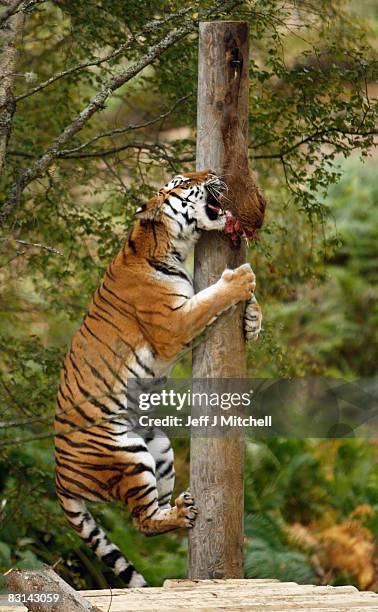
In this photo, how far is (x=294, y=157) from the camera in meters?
5.88

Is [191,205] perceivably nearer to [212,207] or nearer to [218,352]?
[212,207]

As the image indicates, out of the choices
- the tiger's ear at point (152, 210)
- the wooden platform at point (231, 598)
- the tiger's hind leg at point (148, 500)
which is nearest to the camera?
the wooden platform at point (231, 598)

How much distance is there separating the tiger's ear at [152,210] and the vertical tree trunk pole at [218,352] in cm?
25

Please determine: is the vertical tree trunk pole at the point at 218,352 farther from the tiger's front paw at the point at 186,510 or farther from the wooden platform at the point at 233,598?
the wooden platform at the point at 233,598

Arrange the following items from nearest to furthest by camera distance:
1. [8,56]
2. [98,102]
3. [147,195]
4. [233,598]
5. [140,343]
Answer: [233,598], [8,56], [98,102], [140,343], [147,195]

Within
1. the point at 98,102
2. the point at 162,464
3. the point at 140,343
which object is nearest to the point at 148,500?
the point at 162,464

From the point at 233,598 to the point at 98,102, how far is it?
214 centimetres

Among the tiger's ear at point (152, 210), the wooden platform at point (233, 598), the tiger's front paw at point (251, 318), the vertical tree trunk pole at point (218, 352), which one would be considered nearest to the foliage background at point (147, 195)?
the tiger's ear at point (152, 210)

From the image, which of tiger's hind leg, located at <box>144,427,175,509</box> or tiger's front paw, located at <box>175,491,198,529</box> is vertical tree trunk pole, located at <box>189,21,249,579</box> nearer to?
tiger's front paw, located at <box>175,491,198,529</box>

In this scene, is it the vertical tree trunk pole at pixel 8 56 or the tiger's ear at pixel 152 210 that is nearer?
the vertical tree trunk pole at pixel 8 56

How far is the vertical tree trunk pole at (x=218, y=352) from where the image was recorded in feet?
15.0

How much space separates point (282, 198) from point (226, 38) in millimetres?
2590

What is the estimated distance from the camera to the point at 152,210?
15.8 feet

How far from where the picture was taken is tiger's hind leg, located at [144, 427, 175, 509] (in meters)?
4.93
